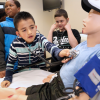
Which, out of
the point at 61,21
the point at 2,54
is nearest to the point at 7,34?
the point at 2,54

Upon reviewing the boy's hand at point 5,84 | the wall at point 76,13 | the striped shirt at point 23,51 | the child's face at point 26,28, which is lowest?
the boy's hand at point 5,84

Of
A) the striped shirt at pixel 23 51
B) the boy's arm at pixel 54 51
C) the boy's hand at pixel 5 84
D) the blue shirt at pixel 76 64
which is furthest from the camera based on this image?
the striped shirt at pixel 23 51

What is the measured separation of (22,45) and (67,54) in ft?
1.51

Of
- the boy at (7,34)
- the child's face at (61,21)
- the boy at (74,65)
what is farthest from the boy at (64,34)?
the boy at (74,65)

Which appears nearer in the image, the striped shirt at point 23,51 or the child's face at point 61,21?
the striped shirt at point 23,51

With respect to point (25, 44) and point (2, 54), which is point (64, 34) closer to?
point (25, 44)

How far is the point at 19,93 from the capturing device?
0.64 m

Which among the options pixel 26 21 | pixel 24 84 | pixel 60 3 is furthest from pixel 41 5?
pixel 24 84

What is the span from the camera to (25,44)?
2.95 feet

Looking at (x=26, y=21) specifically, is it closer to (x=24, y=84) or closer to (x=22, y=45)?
(x=22, y=45)

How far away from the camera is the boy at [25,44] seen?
2.65 feet

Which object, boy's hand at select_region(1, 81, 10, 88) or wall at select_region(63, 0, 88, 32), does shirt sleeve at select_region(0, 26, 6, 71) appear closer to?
boy's hand at select_region(1, 81, 10, 88)

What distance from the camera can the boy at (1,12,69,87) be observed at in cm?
81

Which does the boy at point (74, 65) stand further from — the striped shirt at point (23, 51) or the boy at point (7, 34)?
the boy at point (7, 34)
